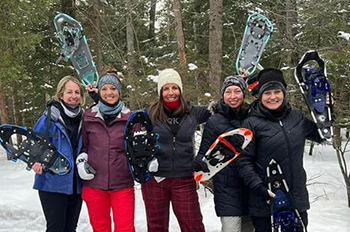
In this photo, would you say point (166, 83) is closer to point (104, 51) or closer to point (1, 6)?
point (1, 6)

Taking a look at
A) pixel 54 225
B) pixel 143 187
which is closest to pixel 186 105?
pixel 143 187

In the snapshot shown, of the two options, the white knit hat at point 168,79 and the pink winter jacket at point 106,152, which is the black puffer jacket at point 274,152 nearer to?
the white knit hat at point 168,79

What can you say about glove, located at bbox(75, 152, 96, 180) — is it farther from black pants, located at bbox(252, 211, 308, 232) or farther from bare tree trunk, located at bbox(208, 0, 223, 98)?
bare tree trunk, located at bbox(208, 0, 223, 98)

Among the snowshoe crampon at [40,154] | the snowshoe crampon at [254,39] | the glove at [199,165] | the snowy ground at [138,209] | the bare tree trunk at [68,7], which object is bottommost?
the snowy ground at [138,209]

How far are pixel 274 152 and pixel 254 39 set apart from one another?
5.71 ft

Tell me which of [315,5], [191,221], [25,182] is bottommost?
[25,182]

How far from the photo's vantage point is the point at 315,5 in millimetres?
7523

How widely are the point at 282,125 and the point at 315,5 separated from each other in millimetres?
5669

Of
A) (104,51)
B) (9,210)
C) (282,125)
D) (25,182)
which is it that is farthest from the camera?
(104,51)

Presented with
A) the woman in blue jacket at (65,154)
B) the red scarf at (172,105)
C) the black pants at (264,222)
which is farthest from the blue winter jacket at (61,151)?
the black pants at (264,222)

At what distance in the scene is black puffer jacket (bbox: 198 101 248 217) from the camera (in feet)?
10.1

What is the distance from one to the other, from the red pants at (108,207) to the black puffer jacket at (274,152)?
119 cm

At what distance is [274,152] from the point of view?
9.45ft

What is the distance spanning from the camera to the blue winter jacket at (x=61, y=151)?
326cm
